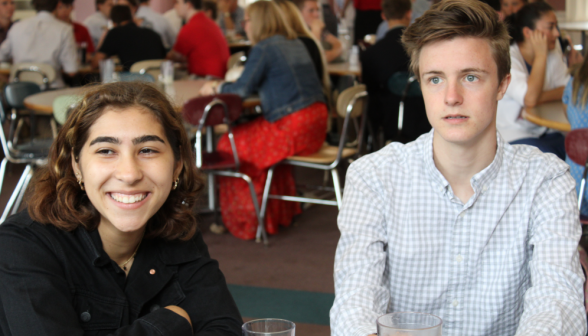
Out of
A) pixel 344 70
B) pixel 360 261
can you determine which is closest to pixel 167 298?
pixel 360 261

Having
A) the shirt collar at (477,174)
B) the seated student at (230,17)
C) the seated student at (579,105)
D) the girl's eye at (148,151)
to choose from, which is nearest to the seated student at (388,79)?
the seated student at (579,105)

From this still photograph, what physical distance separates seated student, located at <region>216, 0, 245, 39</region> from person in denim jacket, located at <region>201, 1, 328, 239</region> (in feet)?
15.7

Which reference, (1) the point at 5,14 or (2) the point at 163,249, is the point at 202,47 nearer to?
(1) the point at 5,14

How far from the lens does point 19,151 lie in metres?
3.59

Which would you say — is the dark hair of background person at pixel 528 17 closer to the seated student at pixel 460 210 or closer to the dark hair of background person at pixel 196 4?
the seated student at pixel 460 210

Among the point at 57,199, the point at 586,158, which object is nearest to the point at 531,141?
the point at 586,158

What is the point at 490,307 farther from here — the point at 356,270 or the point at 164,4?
the point at 164,4

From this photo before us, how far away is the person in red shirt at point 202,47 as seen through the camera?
5.74 metres

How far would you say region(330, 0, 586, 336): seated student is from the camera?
120 centimetres

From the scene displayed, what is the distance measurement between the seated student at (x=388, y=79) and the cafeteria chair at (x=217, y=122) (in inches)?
56.6

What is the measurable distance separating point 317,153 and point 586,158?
172 centimetres

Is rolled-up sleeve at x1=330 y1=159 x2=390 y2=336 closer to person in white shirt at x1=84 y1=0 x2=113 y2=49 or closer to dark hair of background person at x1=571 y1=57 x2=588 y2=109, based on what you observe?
dark hair of background person at x1=571 y1=57 x2=588 y2=109

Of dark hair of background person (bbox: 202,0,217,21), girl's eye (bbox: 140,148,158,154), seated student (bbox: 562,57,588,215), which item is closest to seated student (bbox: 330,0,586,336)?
girl's eye (bbox: 140,148,158,154)

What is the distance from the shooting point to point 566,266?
1.17 m
